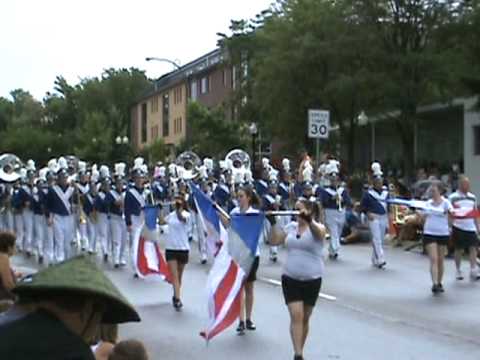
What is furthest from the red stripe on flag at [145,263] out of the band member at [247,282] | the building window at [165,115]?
the building window at [165,115]

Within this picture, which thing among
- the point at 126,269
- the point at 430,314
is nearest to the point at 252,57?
the point at 126,269

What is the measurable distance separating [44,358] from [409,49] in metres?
39.1

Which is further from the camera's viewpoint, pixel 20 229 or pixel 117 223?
pixel 20 229

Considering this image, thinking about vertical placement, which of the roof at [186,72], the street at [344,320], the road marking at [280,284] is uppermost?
the roof at [186,72]

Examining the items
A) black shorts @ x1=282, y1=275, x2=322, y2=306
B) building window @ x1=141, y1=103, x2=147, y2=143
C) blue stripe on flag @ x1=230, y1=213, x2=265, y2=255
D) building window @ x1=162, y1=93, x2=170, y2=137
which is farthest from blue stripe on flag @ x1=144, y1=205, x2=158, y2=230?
building window @ x1=141, y1=103, x2=147, y2=143

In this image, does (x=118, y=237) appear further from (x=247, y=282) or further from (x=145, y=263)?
(x=247, y=282)

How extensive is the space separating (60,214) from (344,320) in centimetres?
897

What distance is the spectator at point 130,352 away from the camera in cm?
453

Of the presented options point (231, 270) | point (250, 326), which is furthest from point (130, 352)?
point (250, 326)

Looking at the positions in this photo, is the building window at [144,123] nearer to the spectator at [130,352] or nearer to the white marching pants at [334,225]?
the white marching pants at [334,225]

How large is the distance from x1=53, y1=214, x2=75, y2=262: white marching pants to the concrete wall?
26.9 meters

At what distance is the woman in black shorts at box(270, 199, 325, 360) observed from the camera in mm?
9758

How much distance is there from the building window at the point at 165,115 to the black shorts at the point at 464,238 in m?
86.2

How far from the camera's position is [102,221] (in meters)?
22.2
